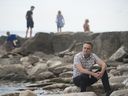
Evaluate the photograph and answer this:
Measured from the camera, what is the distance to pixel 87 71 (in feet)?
→ 32.5

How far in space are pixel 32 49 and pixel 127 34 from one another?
665 centimetres

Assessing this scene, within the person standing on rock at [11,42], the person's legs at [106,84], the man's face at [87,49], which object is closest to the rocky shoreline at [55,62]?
the person's legs at [106,84]

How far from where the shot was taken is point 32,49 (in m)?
25.9

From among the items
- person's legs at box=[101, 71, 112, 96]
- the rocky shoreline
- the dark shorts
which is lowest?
the rocky shoreline

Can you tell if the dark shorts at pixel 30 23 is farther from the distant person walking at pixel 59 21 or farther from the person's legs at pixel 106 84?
the person's legs at pixel 106 84

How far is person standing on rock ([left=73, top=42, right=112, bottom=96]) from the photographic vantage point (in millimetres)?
9922

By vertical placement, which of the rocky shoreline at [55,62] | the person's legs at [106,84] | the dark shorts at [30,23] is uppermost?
the dark shorts at [30,23]

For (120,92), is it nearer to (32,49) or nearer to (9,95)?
(9,95)

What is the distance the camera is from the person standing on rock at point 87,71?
391 inches

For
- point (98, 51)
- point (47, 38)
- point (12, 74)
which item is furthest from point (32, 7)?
point (12, 74)

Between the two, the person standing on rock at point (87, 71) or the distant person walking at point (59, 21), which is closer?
the person standing on rock at point (87, 71)

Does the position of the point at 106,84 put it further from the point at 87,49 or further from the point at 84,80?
the point at 87,49

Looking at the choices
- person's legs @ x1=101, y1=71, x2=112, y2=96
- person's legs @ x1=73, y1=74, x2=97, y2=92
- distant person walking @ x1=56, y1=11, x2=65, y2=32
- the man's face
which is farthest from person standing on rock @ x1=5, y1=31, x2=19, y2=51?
person's legs @ x1=101, y1=71, x2=112, y2=96

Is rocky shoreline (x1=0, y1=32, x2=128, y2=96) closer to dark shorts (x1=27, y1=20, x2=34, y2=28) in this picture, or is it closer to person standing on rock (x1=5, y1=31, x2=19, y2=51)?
person standing on rock (x1=5, y1=31, x2=19, y2=51)
